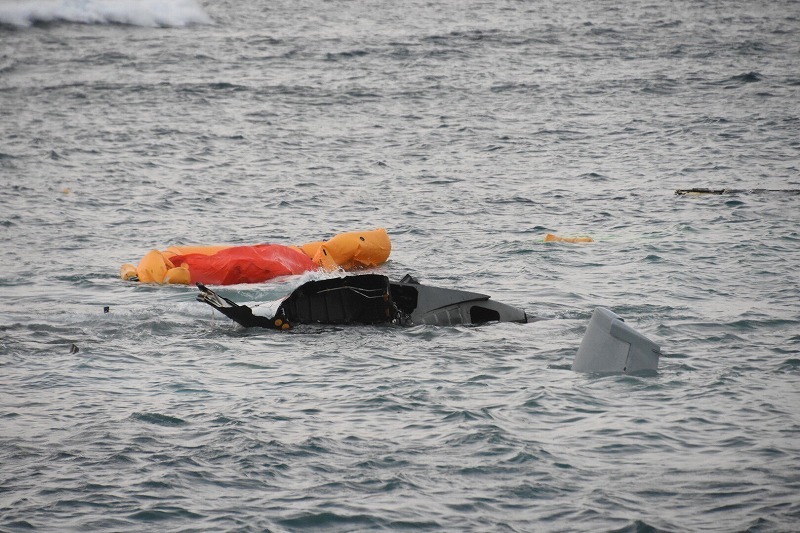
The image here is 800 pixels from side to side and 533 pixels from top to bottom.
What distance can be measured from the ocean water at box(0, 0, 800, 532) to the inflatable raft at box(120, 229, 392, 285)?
16.7 inches

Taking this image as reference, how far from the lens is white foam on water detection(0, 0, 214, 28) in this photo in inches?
2388

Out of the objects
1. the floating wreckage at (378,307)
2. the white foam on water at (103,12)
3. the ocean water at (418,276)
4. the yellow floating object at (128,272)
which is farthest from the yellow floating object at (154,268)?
the white foam on water at (103,12)

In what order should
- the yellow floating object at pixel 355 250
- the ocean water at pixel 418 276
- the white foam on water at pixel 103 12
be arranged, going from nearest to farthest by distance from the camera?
the ocean water at pixel 418 276, the yellow floating object at pixel 355 250, the white foam on water at pixel 103 12

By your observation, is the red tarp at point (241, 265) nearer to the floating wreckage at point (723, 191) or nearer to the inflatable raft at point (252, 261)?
the inflatable raft at point (252, 261)

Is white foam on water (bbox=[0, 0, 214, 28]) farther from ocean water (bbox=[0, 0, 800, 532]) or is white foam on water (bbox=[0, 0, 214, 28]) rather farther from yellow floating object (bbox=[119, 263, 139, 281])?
yellow floating object (bbox=[119, 263, 139, 281])

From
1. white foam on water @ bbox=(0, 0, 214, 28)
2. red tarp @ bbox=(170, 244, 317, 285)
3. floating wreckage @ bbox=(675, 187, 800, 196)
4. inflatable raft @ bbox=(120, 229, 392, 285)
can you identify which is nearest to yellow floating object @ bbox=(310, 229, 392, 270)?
inflatable raft @ bbox=(120, 229, 392, 285)

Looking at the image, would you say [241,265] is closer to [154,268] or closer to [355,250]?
[154,268]

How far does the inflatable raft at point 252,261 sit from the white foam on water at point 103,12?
42.6m

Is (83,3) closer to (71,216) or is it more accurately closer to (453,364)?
(71,216)

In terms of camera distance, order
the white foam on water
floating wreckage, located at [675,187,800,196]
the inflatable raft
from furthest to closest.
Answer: the white foam on water < floating wreckage, located at [675,187,800,196] < the inflatable raft

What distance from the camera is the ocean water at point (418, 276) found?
11.1m

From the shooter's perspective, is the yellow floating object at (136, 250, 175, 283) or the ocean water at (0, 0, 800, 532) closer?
the ocean water at (0, 0, 800, 532)

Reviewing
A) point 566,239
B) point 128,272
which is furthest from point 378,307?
point 566,239

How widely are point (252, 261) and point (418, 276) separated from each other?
340 cm
